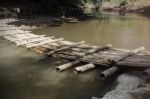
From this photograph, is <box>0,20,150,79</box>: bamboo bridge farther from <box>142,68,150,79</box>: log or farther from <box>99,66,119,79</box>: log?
<box>142,68,150,79</box>: log

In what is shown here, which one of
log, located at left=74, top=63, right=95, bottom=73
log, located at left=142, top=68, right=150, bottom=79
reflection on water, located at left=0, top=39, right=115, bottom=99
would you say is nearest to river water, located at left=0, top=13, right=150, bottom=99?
reflection on water, located at left=0, top=39, right=115, bottom=99

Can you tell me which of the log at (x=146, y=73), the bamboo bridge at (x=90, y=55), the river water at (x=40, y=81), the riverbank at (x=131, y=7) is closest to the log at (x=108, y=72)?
the bamboo bridge at (x=90, y=55)

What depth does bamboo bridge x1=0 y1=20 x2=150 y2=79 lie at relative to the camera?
8.74 meters

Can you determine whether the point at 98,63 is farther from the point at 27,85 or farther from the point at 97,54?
the point at 27,85

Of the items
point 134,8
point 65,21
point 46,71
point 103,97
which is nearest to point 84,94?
point 103,97

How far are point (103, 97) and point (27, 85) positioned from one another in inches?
99.4

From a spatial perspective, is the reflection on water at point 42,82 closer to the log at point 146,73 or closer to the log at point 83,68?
the log at point 83,68

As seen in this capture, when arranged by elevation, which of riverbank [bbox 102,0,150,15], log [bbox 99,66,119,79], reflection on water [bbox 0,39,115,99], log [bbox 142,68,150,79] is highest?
riverbank [bbox 102,0,150,15]

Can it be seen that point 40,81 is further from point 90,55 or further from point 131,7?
point 131,7

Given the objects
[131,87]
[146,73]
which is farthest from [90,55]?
[131,87]

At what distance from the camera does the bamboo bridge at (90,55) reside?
8.74 metres

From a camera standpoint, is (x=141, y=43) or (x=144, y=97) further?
(x=141, y=43)

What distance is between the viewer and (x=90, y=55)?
33.5 ft

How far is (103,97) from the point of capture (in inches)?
266
